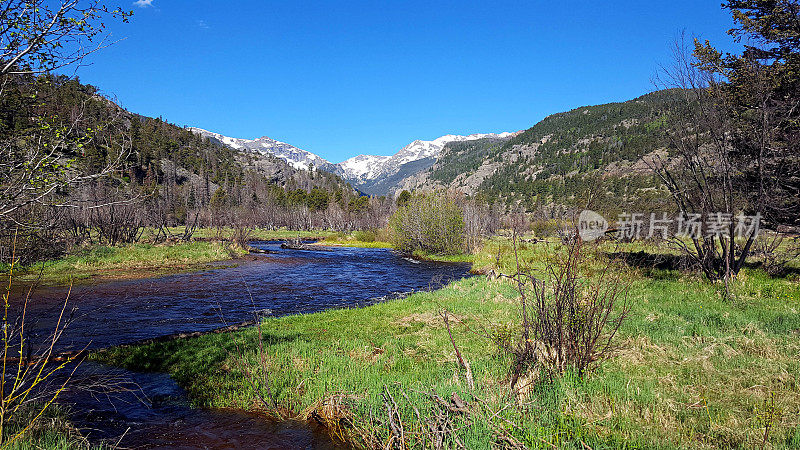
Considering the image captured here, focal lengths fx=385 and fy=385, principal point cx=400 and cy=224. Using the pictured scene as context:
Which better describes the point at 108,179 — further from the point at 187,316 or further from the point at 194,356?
the point at 194,356

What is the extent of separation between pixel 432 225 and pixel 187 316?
2759 cm

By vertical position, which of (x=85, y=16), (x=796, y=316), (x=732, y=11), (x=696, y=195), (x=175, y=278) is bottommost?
(x=175, y=278)

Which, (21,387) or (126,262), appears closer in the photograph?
(21,387)

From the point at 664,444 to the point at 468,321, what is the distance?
6.99 m

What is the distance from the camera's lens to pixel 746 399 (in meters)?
5.26

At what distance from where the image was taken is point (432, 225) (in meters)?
39.0

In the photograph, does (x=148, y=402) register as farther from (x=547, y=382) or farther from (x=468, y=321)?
(x=468, y=321)

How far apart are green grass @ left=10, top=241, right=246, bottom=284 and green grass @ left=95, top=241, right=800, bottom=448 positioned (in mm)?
15115

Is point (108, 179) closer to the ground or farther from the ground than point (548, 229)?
farther from the ground

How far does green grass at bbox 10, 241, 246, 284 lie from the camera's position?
2048 centimetres

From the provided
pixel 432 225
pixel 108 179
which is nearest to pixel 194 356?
pixel 108 179

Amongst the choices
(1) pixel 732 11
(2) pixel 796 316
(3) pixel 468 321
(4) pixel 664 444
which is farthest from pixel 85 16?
(1) pixel 732 11

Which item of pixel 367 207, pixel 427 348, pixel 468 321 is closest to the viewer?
pixel 427 348

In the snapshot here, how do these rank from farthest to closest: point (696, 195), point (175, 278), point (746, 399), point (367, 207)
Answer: point (367, 207), point (175, 278), point (696, 195), point (746, 399)
